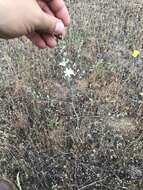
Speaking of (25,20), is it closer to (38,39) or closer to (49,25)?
(49,25)

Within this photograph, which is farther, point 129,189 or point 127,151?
point 127,151

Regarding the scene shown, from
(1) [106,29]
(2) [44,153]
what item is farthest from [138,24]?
(2) [44,153]

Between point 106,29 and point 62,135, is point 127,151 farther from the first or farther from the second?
point 106,29

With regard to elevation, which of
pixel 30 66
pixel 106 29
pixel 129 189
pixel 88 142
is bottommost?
pixel 129 189

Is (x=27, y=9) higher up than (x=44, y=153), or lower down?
higher up

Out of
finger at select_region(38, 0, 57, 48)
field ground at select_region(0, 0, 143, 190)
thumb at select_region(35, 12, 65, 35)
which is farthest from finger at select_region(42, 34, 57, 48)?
field ground at select_region(0, 0, 143, 190)

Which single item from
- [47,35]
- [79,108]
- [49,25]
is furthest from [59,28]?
A: [79,108]

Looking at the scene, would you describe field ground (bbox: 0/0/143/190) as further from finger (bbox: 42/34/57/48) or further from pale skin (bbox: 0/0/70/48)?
pale skin (bbox: 0/0/70/48)
